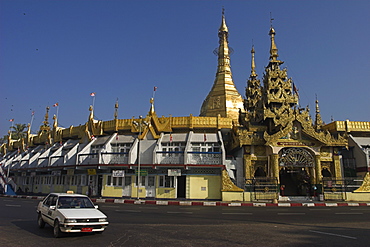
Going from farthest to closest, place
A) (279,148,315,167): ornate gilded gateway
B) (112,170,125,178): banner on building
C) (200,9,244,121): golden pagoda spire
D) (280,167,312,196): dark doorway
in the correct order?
(200,9,244,121): golden pagoda spire
(280,167,312,196): dark doorway
(279,148,315,167): ornate gilded gateway
(112,170,125,178): banner on building

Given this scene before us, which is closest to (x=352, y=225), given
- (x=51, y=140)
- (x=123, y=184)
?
(x=123, y=184)

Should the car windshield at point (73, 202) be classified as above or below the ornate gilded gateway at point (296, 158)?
below

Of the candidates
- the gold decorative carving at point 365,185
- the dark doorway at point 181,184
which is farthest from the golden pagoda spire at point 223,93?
the gold decorative carving at point 365,185

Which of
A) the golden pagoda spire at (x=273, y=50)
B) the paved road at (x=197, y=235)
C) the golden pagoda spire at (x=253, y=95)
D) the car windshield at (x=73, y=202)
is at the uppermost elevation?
the golden pagoda spire at (x=273, y=50)

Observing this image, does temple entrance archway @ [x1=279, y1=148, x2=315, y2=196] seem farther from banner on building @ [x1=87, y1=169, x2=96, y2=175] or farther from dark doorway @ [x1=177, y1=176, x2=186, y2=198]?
banner on building @ [x1=87, y1=169, x2=96, y2=175]

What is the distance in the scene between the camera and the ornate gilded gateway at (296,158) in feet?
87.7

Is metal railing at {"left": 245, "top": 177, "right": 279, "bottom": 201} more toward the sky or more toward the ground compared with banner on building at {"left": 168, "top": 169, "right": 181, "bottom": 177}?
more toward the ground

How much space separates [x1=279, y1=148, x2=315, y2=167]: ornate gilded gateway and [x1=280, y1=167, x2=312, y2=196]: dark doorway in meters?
1.54

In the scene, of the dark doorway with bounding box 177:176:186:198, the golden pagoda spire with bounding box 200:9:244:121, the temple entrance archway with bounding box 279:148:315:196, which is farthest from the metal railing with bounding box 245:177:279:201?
the golden pagoda spire with bounding box 200:9:244:121

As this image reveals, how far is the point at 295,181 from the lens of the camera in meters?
30.3

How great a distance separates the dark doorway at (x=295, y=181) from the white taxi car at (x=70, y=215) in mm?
21807

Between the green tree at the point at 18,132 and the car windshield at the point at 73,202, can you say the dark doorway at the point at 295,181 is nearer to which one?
the car windshield at the point at 73,202

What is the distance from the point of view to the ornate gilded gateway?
2673 centimetres

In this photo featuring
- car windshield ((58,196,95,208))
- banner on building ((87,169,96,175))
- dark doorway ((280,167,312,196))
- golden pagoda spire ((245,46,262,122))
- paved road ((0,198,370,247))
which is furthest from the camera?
golden pagoda spire ((245,46,262,122))
